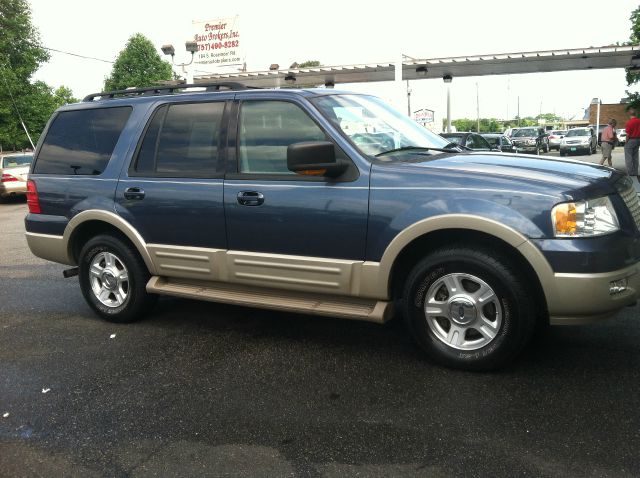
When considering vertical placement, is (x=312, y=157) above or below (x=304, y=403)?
above

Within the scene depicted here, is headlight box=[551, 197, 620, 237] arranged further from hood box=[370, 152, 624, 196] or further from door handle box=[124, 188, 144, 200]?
door handle box=[124, 188, 144, 200]

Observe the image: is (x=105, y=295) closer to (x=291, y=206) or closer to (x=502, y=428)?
(x=291, y=206)

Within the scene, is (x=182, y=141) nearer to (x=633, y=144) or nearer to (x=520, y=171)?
(x=520, y=171)

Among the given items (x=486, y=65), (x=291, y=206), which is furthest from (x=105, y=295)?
(x=486, y=65)

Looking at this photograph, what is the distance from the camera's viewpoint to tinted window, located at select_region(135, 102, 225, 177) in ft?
15.3

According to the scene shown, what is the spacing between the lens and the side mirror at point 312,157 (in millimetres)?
3852

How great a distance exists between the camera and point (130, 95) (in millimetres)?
5773

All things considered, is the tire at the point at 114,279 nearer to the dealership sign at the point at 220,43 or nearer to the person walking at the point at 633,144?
the person walking at the point at 633,144

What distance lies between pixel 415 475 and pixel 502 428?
65 cm

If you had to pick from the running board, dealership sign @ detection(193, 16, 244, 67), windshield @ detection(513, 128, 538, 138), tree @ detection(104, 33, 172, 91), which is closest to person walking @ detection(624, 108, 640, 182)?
the running board

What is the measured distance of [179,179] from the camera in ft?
15.5

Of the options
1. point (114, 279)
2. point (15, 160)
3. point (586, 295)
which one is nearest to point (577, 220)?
point (586, 295)

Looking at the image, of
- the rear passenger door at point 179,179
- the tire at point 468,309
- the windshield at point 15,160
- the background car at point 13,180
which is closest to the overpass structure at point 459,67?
the windshield at point 15,160

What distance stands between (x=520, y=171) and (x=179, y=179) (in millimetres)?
2523
